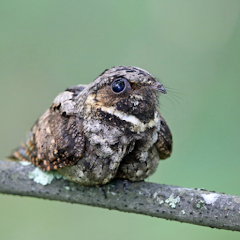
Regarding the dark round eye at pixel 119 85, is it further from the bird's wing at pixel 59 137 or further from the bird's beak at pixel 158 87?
the bird's wing at pixel 59 137

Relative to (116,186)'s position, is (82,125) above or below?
above

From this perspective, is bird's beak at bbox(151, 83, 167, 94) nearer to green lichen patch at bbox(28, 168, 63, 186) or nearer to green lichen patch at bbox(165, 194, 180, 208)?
green lichen patch at bbox(165, 194, 180, 208)

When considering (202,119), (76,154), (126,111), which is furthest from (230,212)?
(202,119)

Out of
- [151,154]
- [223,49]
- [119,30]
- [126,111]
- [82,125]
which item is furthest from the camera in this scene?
[119,30]

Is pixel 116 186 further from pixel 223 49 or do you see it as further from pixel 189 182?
pixel 223 49

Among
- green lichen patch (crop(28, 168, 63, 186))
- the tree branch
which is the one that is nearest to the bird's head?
the tree branch

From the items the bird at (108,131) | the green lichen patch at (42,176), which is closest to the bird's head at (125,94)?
the bird at (108,131)

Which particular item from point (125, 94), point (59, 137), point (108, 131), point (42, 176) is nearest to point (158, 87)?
point (125, 94)
